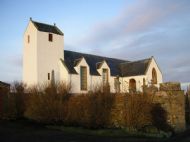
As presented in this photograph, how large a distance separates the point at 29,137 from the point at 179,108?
1045 centimetres

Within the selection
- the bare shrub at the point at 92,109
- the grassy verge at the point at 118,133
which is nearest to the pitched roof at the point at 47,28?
the bare shrub at the point at 92,109

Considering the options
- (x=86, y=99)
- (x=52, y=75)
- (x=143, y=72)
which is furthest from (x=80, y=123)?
(x=143, y=72)

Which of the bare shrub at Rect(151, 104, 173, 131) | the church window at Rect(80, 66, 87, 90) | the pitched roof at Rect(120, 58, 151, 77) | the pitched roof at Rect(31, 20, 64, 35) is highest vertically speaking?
the pitched roof at Rect(31, 20, 64, 35)

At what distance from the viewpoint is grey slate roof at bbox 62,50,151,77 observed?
4273 centimetres

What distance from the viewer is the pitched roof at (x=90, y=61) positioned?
42.0m

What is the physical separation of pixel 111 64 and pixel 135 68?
4.55 meters

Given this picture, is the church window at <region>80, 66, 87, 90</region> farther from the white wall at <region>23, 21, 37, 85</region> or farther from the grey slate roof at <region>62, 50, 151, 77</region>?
the white wall at <region>23, 21, 37, 85</region>

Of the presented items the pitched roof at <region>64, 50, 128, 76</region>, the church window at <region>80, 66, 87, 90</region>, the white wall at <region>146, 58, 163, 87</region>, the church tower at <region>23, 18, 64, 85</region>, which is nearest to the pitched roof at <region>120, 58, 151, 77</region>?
the white wall at <region>146, 58, 163, 87</region>

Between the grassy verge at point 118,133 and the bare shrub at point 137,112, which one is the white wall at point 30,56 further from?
the bare shrub at point 137,112

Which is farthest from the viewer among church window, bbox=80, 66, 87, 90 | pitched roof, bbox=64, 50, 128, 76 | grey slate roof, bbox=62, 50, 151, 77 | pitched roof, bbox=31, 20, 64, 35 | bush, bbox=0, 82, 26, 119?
grey slate roof, bbox=62, 50, 151, 77

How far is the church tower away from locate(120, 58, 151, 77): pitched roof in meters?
13.5

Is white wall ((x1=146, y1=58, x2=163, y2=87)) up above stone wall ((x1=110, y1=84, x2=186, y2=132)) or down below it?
above

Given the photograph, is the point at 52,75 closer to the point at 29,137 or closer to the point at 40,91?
the point at 40,91

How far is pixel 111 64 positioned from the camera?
169ft
